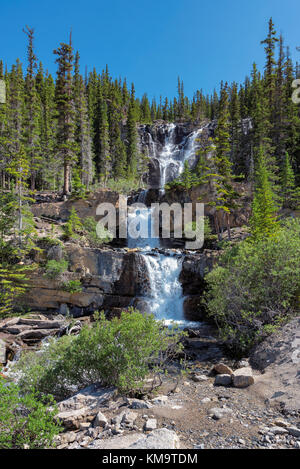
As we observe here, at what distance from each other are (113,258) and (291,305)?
1240 cm

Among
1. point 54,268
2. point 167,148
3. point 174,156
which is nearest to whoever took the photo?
point 54,268

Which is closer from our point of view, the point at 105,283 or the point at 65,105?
the point at 105,283

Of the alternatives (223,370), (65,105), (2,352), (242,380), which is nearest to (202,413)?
(242,380)

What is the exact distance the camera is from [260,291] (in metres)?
10.9

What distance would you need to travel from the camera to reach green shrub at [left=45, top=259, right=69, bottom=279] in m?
17.7

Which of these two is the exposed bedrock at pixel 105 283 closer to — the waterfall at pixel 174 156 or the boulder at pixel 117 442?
the boulder at pixel 117 442

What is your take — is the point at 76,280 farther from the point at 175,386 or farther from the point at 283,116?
the point at 283,116

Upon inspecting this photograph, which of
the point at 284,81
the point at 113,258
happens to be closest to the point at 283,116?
the point at 284,81

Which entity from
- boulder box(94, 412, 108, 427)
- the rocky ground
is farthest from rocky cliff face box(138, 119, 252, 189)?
boulder box(94, 412, 108, 427)

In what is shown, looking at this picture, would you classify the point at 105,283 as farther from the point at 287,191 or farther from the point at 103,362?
the point at 287,191

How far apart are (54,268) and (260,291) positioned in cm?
1307

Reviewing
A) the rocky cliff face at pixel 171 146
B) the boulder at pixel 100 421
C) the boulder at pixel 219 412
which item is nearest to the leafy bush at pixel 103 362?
the boulder at pixel 100 421

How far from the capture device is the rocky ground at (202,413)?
14.8ft

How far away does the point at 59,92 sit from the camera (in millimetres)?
28094
